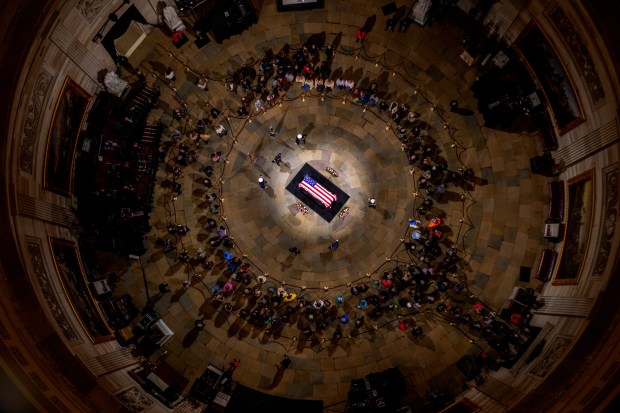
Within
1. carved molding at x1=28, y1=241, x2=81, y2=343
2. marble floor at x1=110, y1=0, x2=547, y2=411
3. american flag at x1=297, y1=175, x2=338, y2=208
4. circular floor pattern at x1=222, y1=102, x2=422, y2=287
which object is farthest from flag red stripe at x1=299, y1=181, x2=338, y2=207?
carved molding at x1=28, y1=241, x2=81, y2=343

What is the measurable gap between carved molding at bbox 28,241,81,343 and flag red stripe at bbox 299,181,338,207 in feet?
47.2

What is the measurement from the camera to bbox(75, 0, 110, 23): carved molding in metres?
20.2

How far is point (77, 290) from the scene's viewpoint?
21.1 metres

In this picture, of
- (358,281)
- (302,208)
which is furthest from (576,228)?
(302,208)

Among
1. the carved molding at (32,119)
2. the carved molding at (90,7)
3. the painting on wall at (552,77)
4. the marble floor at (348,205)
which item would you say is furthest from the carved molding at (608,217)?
the carved molding at (32,119)

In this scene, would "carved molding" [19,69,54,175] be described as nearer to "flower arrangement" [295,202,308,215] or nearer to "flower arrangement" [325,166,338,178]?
"flower arrangement" [295,202,308,215]

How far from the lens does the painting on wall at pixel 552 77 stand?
21.3 m

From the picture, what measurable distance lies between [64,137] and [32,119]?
2.56m

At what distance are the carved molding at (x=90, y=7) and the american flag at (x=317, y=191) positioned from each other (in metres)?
14.6

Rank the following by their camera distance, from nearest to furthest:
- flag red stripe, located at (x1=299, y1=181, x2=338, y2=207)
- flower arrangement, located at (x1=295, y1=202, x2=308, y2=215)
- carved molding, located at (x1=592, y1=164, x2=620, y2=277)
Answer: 1. carved molding, located at (x1=592, y1=164, x2=620, y2=277)
2. flag red stripe, located at (x1=299, y1=181, x2=338, y2=207)
3. flower arrangement, located at (x1=295, y1=202, x2=308, y2=215)

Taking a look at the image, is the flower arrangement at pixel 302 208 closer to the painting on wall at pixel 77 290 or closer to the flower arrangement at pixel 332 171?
the flower arrangement at pixel 332 171

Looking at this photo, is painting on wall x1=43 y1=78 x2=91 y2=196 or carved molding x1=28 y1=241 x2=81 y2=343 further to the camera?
painting on wall x1=43 y1=78 x2=91 y2=196

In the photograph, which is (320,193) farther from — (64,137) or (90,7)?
(90,7)

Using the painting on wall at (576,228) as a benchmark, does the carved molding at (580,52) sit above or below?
above
